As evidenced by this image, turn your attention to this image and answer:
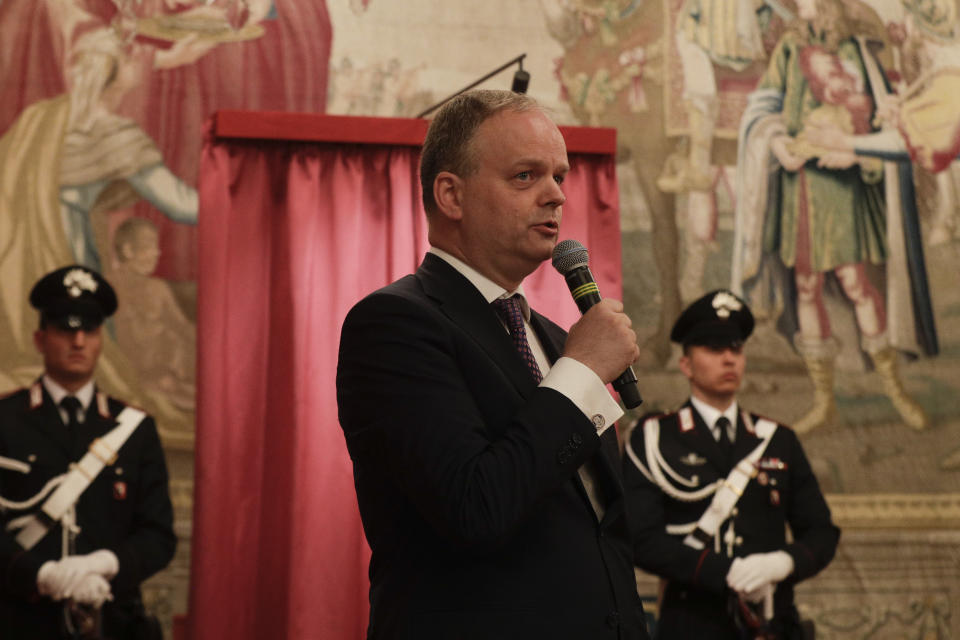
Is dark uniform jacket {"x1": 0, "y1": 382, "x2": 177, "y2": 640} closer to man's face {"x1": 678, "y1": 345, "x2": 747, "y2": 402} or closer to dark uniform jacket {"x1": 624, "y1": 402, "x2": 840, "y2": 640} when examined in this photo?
dark uniform jacket {"x1": 624, "y1": 402, "x2": 840, "y2": 640}

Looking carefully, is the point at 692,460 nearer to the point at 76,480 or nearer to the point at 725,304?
the point at 725,304

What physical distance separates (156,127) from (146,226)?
0.52 m

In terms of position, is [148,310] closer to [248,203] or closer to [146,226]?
[146,226]

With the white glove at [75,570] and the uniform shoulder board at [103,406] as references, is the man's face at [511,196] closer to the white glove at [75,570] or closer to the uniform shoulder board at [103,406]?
the white glove at [75,570]

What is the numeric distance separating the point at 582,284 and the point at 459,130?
365 mm

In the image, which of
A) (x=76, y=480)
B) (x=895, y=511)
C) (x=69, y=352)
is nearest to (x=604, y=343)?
(x=76, y=480)

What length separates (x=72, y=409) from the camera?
425 centimetres

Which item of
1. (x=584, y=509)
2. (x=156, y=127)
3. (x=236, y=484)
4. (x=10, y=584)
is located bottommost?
(x=10, y=584)

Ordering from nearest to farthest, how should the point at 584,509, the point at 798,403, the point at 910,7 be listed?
the point at 584,509 < the point at 798,403 < the point at 910,7

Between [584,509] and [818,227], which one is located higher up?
[818,227]

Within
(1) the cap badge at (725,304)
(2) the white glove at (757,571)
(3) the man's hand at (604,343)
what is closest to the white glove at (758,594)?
(2) the white glove at (757,571)

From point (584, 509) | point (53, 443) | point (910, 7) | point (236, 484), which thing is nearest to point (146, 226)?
point (53, 443)

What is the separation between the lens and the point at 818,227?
613cm

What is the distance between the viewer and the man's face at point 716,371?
174 inches
